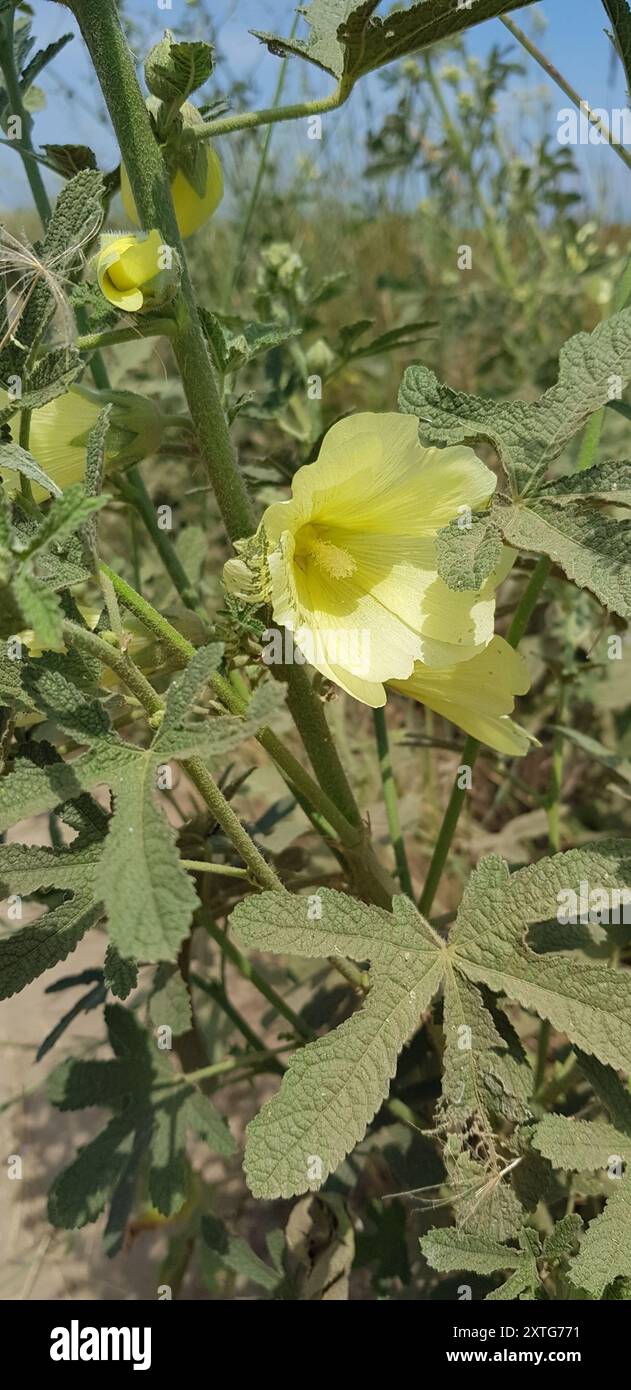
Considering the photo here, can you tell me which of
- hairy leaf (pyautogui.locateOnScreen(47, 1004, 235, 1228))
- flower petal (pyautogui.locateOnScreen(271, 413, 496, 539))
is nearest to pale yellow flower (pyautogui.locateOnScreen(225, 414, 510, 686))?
flower petal (pyautogui.locateOnScreen(271, 413, 496, 539))

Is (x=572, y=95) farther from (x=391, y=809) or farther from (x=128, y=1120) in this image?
(x=128, y=1120)

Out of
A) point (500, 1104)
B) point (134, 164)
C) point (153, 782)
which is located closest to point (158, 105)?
point (134, 164)

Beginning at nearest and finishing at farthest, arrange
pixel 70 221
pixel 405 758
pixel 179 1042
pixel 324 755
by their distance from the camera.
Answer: pixel 70 221 → pixel 324 755 → pixel 179 1042 → pixel 405 758

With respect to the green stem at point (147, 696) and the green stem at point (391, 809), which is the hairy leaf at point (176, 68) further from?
the green stem at point (391, 809)

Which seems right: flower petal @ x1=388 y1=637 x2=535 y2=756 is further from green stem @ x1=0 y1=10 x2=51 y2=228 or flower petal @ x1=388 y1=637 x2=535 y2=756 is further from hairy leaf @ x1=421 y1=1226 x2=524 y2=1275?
green stem @ x1=0 y1=10 x2=51 y2=228
